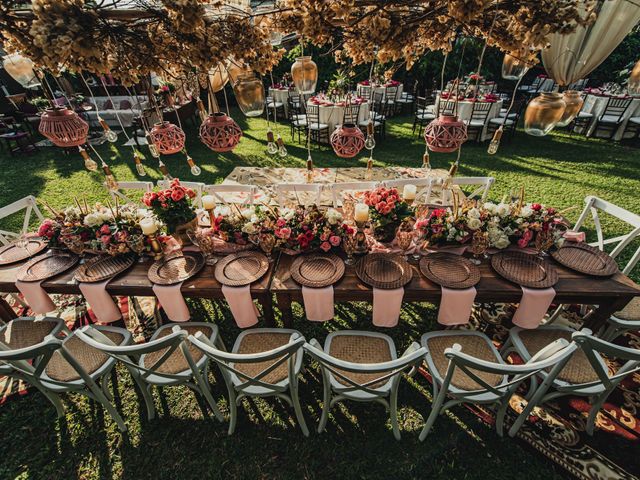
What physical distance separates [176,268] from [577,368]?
3363mm

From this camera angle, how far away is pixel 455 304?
8.08 feet

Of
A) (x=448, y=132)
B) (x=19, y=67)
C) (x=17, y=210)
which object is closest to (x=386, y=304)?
(x=448, y=132)

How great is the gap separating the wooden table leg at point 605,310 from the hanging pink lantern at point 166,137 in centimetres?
366

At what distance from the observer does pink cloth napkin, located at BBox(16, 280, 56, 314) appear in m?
2.61

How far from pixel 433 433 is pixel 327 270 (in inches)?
62.3

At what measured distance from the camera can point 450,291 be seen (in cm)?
241

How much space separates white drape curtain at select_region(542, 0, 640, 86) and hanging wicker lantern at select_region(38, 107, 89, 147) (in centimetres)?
330

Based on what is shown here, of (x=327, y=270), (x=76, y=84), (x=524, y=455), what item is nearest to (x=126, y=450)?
(x=327, y=270)

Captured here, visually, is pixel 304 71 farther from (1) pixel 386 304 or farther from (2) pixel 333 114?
(2) pixel 333 114

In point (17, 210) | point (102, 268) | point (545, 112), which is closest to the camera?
point (545, 112)

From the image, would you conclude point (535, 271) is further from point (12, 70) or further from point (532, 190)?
point (12, 70)

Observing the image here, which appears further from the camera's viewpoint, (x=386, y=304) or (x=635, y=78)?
(x=386, y=304)

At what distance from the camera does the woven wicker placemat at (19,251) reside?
2884 mm

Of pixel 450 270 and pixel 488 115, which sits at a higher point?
pixel 488 115
